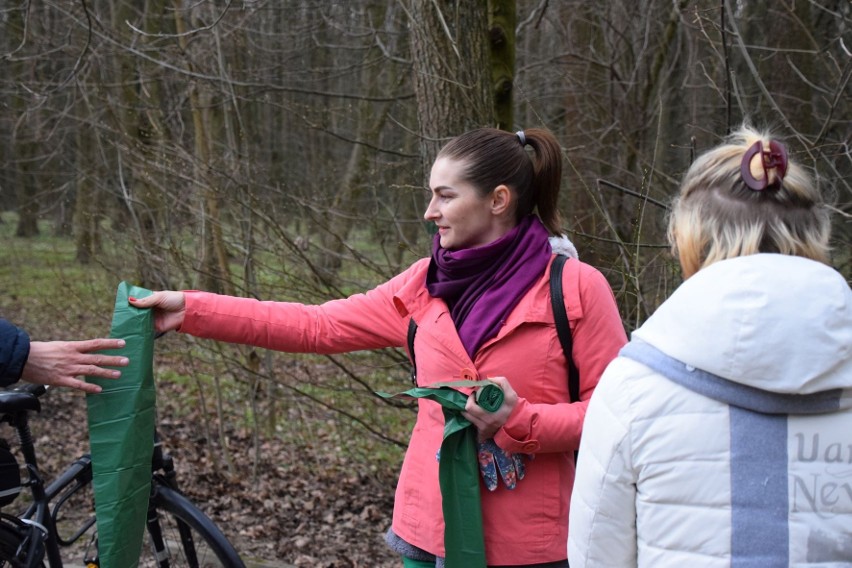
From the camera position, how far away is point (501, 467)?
2312mm

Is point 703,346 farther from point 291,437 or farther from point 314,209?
point 291,437

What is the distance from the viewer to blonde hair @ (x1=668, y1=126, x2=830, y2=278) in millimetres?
1551

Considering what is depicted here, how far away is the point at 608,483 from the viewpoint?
1566 mm

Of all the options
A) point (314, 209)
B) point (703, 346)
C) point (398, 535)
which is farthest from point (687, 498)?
point (314, 209)

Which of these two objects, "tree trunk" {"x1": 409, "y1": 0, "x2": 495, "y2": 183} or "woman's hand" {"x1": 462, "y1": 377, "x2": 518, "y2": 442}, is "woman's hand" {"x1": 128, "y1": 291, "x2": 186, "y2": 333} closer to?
"woman's hand" {"x1": 462, "y1": 377, "x2": 518, "y2": 442}

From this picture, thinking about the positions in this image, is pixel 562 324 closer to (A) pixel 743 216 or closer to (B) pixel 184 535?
(A) pixel 743 216

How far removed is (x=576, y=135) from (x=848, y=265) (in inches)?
135

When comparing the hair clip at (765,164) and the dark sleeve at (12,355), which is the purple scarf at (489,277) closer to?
the hair clip at (765,164)

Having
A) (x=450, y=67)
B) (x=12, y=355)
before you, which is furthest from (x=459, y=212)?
(x=450, y=67)

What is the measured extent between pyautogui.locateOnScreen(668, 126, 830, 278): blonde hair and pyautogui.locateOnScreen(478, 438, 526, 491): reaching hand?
0.87 m

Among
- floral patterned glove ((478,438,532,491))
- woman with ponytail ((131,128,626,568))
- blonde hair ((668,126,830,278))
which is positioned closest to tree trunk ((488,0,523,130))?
woman with ponytail ((131,128,626,568))

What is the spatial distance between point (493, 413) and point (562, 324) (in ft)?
1.01

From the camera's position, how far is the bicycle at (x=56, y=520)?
332cm

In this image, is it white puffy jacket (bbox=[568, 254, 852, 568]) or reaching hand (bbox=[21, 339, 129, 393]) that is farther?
reaching hand (bbox=[21, 339, 129, 393])
